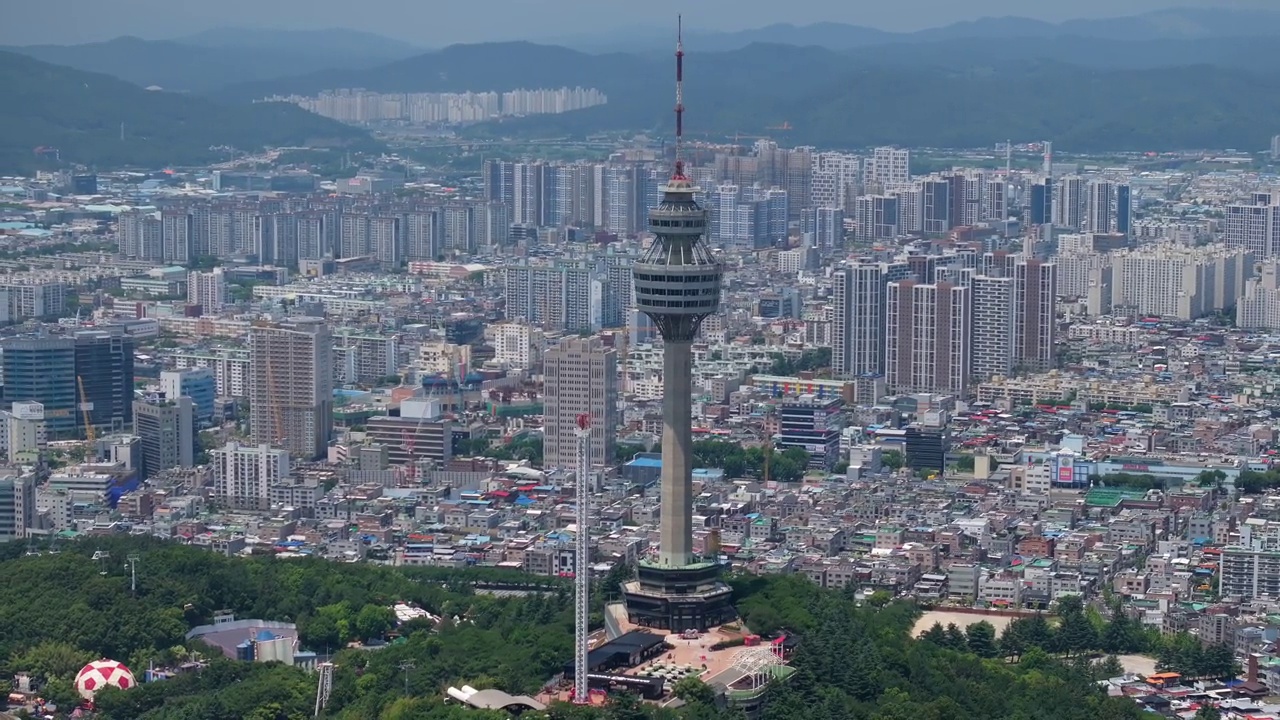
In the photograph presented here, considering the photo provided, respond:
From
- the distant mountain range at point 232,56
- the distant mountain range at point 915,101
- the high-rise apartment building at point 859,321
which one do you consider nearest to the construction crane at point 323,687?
the high-rise apartment building at point 859,321

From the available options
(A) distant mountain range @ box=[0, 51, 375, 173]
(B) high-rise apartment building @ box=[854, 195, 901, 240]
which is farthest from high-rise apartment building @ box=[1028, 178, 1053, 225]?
(A) distant mountain range @ box=[0, 51, 375, 173]

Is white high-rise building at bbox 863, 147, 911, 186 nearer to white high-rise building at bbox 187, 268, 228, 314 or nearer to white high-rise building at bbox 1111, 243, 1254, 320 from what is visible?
white high-rise building at bbox 1111, 243, 1254, 320

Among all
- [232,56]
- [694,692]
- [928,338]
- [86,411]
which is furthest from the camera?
[232,56]

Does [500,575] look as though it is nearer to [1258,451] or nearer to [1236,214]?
[1258,451]

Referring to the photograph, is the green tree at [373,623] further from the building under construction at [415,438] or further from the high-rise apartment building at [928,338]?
the high-rise apartment building at [928,338]

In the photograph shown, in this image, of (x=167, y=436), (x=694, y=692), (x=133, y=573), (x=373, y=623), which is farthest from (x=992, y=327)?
(x=694, y=692)

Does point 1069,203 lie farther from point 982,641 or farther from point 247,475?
point 982,641

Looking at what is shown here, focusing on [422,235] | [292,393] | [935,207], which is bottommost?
[292,393]

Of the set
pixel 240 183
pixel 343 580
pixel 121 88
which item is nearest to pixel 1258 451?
pixel 343 580
